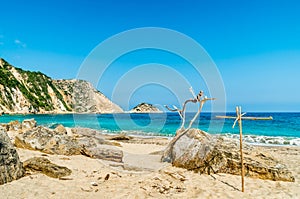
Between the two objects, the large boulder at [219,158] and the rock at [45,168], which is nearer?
the rock at [45,168]

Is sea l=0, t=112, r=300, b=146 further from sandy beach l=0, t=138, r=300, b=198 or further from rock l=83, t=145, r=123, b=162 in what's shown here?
rock l=83, t=145, r=123, b=162

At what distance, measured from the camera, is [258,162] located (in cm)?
899

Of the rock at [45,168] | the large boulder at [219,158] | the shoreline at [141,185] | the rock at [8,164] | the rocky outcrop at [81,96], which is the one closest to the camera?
the shoreline at [141,185]

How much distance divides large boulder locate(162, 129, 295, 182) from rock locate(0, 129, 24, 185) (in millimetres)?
5894

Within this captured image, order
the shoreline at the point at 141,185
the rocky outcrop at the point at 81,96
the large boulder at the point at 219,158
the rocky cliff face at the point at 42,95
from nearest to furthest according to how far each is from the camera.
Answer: the shoreline at the point at 141,185
the large boulder at the point at 219,158
the rocky cliff face at the point at 42,95
the rocky outcrop at the point at 81,96

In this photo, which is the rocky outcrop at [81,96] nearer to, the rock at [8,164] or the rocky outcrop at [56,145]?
the rocky outcrop at [56,145]

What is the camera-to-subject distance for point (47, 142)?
1129cm

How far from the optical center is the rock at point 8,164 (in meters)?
6.95

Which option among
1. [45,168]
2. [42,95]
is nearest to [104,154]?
[45,168]

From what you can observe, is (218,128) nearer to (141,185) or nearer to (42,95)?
(141,185)

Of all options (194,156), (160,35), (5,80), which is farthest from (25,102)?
(194,156)

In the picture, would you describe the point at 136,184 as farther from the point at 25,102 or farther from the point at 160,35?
the point at 25,102

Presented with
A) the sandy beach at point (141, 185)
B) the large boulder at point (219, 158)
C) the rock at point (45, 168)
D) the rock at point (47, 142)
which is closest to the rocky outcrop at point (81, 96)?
the rock at point (47, 142)

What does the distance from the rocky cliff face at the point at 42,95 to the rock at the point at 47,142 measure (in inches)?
2683
